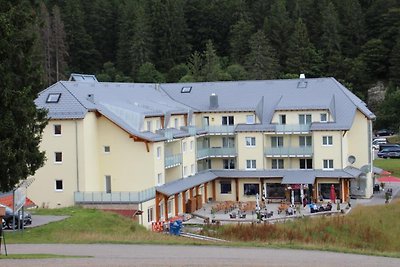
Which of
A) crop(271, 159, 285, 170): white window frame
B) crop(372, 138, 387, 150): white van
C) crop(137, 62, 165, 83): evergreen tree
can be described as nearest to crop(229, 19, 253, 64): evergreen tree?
crop(137, 62, 165, 83): evergreen tree

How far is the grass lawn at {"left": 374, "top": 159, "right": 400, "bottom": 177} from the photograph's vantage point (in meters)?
61.5

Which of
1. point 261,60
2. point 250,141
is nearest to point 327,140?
point 250,141

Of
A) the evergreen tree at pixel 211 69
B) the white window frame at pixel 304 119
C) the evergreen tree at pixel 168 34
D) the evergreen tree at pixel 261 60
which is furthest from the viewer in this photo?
the evergreen tree at pixel 168 34

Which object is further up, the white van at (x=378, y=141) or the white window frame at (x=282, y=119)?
the white window frame at (x=282, y=119)

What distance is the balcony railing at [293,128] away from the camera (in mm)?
51297

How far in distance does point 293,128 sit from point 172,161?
9800 mm

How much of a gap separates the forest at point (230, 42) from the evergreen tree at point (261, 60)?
0.12m

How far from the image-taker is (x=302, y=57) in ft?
293

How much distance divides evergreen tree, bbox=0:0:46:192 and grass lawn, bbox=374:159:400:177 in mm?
38969

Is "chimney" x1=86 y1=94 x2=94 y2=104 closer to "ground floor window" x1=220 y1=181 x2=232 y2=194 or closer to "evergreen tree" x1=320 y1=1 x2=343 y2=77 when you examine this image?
"ground floor window" x1=220 y1=181 x2=232 y2=194

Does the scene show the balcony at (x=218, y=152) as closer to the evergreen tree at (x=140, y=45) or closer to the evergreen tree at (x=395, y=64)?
the evergreen tree at (x=395, y=64)

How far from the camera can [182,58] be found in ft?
331

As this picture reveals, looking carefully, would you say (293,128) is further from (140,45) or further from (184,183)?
(140,45)

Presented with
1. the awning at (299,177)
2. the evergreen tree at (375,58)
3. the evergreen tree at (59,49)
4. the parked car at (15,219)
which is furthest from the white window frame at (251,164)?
the evergreen tree at (59,49)
